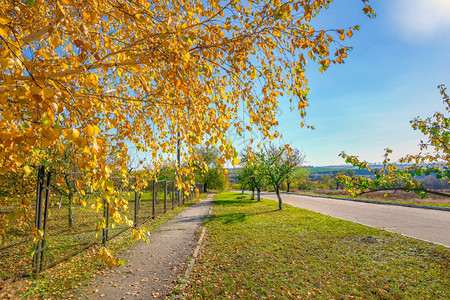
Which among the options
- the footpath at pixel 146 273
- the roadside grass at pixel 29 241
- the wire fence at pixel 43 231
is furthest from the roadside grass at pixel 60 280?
the roadside grass at pixel 29 241

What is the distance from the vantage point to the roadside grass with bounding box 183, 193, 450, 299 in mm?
4297

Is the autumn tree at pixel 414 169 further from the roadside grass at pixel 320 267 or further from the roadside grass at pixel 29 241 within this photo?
the roadside grass at pixel 29 241

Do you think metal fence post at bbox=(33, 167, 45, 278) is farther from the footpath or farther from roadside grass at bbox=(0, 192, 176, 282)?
the footpath

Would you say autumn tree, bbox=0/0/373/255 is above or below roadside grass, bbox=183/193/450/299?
above

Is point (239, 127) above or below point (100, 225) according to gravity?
above

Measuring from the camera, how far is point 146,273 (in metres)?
5.18

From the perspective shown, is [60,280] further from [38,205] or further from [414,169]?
[414,169]

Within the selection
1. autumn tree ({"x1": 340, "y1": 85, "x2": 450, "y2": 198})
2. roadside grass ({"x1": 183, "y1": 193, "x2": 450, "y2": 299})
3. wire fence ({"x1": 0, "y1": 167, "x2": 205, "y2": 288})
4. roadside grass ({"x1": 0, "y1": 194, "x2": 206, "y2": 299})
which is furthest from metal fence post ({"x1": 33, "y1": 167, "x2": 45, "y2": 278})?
autumn tree ({"x1": 340, "y1": 85, "x2": 450, "y2": 198})

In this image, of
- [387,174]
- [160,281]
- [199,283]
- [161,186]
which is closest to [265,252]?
[199,283]

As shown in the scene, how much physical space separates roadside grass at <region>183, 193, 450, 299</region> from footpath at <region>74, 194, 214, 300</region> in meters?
0.46

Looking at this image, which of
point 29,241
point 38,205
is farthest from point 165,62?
point 29,241

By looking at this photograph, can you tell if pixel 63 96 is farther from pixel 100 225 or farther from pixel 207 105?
pixel 207 105

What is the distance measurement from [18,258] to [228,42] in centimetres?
767

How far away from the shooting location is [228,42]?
3.08 meters
